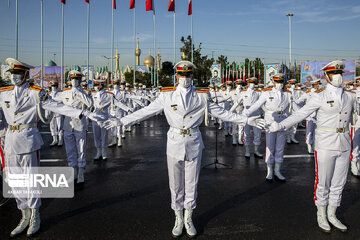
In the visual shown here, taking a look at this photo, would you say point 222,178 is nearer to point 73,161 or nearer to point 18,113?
point 73,161

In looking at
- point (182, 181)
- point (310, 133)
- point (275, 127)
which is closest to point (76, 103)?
point (182, 181)

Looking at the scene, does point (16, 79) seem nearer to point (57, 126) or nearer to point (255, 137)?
point (255, 137)

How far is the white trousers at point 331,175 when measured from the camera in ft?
14.1

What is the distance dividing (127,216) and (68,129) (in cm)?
270

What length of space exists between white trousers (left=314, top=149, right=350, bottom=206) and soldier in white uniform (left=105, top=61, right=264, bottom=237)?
1962 mm

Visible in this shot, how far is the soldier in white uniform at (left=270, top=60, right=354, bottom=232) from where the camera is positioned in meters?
4.30

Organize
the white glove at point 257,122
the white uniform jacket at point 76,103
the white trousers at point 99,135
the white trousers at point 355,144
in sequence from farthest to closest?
the white trousers at point 99,135, the white trousers at point 355,144, the white uniform jacket at point 76,103, the white glove at point 257,122

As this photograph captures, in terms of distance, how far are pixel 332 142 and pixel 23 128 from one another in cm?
484

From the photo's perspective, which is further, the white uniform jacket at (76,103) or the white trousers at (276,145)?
the white trousers at (276,145)

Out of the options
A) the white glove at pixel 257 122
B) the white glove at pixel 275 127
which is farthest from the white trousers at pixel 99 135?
the white glove at pixel 275 127

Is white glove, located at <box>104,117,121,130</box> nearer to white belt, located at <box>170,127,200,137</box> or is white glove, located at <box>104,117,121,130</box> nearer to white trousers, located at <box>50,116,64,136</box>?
white belt, located at <box>170,127,200,137</box>

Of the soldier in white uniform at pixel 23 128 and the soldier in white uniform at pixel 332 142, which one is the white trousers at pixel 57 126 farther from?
the soldier in white uniform at pixel 332 142

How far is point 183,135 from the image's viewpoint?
4.15 m

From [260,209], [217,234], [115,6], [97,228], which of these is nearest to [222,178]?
[260,209]
